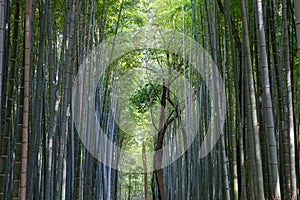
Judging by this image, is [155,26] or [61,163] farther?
[155,26]

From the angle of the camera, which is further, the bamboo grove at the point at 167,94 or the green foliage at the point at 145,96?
the green foliage at the point at 145,96

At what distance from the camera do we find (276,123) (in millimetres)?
3324

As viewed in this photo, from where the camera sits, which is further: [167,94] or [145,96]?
[145,96]

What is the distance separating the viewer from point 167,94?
23.3 feet

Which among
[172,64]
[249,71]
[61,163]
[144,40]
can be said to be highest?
[144,40]

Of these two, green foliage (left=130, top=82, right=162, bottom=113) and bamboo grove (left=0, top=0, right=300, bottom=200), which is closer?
bamboo grove (left=0, top=0, right=300, bottom=200)

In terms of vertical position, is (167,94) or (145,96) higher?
(145,96)

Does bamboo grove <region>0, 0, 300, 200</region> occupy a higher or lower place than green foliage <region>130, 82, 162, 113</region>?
lower

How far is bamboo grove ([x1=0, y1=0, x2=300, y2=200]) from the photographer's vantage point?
211cm

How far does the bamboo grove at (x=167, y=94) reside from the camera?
→ 6.94 feet

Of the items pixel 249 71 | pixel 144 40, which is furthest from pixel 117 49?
pixel 249 71

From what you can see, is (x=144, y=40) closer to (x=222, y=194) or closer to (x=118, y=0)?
(x=118, y=0)

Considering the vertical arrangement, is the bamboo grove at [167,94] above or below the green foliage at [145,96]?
below

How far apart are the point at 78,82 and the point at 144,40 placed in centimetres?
329
